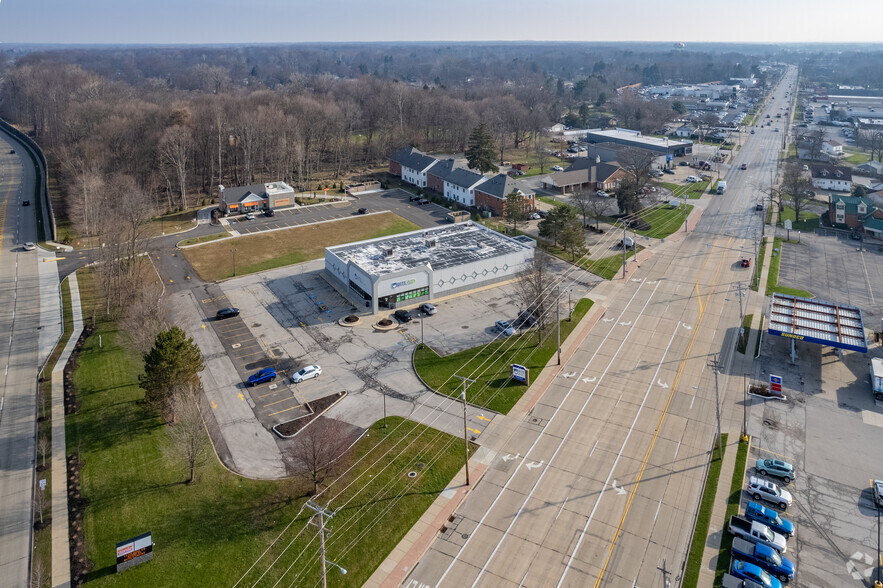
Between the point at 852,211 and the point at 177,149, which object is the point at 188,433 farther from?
the point at 852,211

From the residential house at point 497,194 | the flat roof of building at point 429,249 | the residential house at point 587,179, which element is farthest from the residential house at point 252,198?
the residential house at point 587,179

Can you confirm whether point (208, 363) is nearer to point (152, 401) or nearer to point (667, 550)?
point (152, 401)

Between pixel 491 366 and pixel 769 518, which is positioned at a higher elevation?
pixel 491 366

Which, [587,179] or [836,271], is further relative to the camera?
[587,179]

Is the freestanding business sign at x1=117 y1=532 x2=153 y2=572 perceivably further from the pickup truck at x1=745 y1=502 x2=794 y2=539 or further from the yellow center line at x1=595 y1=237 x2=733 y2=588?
the pickup truck at x1=745 y1=502 x2=794 y2=539

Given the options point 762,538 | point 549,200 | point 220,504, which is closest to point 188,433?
point 220,504

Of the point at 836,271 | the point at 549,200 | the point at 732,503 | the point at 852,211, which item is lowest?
the point at 732,503
